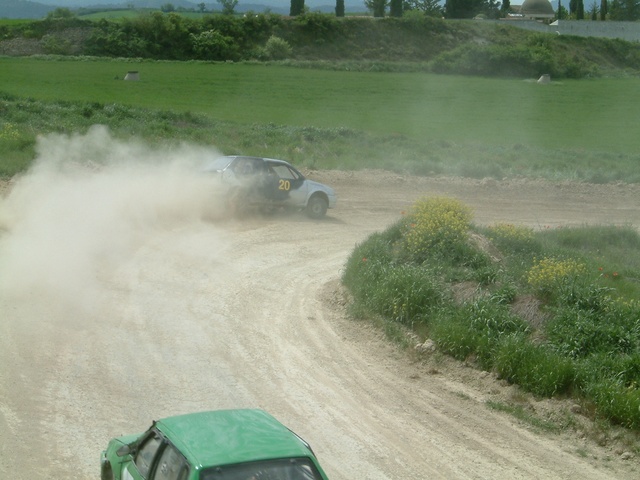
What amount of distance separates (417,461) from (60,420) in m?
4.14

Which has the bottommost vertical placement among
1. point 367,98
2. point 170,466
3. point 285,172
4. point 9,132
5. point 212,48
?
point 170,466

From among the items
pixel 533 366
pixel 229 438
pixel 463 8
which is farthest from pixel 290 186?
pixel 463 8

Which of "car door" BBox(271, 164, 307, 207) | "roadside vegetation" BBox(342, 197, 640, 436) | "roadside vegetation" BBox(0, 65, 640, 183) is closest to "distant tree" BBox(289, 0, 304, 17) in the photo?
"roadside vegetation" BBox(0, 65, 640, 183)

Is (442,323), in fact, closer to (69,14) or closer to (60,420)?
(60,420)

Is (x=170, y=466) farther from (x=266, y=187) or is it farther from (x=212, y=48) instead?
(x=212, y=48)

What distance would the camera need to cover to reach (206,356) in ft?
40.2

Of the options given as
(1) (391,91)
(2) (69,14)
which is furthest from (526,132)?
(2) (69,14)

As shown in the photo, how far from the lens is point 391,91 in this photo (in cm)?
6347

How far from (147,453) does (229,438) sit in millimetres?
885

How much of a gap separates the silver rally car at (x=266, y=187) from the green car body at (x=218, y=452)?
14.7m

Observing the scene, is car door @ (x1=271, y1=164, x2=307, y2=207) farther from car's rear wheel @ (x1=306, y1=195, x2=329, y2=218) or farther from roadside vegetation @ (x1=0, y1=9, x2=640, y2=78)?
roadside vegetation @ (x1=0, y1=9, x2=640, y2=78)

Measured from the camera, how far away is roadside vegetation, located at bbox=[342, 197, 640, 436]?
1097cm

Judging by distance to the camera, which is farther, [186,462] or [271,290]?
[271,290]

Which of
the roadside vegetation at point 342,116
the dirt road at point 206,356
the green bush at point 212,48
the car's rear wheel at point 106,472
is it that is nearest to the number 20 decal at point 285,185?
the dirt road at point 206,356
